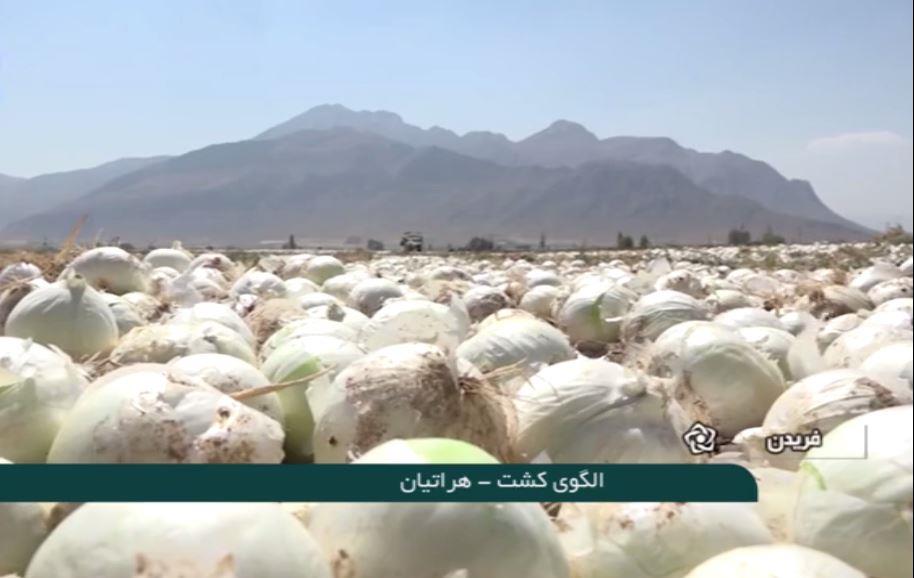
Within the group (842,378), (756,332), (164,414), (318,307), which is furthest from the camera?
(318,307)

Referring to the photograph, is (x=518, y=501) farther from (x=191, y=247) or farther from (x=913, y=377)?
(x=191, y=247)

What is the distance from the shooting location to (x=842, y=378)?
190cm

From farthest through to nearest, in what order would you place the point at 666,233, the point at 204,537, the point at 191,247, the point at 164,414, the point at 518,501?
the point at 191,247 → the point at 666,233 → the point at 164,414 → the point at 518,501 → the point at 204,537

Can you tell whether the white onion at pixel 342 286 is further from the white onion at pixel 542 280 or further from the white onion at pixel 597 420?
the white onion at pixel 597 420

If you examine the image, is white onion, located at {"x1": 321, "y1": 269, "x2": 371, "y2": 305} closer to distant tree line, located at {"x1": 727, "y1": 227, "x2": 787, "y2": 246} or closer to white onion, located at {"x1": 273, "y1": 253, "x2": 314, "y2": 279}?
white onion, located at {"x1": 273, "y1": 253, "x2": 314, "y2": 279}

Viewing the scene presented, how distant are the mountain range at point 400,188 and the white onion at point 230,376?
1.59 feet

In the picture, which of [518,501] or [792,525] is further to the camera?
[792,525]

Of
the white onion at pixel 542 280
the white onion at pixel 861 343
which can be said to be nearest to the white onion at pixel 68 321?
the white onion at pixel 861 343

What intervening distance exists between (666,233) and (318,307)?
3695mm

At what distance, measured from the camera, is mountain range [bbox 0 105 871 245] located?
2057mm

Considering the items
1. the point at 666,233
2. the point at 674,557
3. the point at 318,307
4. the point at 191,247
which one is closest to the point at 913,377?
the point at 674,557

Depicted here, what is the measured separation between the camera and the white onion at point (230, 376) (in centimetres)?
189

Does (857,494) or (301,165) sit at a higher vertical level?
(301,165)

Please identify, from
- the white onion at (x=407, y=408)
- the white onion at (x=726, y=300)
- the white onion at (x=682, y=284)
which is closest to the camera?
the white onion at (x=407, y=408)
